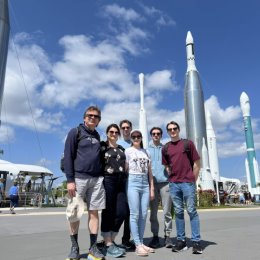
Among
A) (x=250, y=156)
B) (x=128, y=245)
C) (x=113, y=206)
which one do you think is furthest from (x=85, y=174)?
(x=250, y=156)

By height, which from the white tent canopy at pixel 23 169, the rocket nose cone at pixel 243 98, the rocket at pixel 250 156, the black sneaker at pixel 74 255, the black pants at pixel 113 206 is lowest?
the black sneaker at pixel 74 255

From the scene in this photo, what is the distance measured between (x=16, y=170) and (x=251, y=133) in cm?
3649

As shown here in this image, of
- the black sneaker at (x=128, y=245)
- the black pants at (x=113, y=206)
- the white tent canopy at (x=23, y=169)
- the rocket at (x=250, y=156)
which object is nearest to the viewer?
the black pants at (x=113, y=206)

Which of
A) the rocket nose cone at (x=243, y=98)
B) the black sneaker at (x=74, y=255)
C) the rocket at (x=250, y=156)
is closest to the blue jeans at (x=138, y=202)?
the black sneaker at (x=74, y=255)

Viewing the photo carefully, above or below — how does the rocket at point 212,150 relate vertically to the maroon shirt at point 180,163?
above

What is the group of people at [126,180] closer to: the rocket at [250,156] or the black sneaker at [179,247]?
the black sneaker at [179,247]

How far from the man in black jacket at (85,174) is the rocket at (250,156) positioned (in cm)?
4831

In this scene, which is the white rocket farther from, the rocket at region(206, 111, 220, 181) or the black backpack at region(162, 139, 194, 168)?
the black backpack at region(162, 139, 194, 168)

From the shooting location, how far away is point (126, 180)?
522cm

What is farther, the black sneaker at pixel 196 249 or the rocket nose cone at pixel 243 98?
the rocket nose cone at pixel 243 98

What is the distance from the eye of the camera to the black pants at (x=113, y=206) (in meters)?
4.95

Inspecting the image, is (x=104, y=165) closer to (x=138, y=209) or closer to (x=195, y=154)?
(x=138, y=209)

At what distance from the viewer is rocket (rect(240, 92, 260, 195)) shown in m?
49.7

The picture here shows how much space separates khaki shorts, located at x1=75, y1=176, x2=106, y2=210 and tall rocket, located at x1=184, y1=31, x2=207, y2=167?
41.4 metres
